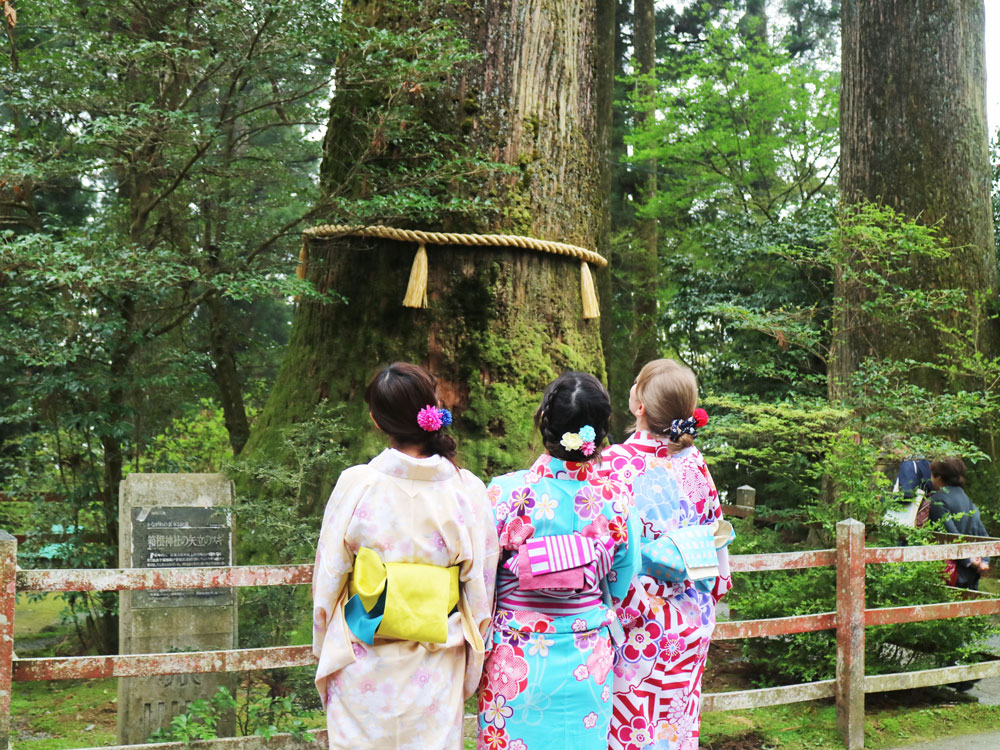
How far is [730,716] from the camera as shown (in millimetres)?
5562

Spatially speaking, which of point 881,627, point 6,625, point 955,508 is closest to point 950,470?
point 955,508

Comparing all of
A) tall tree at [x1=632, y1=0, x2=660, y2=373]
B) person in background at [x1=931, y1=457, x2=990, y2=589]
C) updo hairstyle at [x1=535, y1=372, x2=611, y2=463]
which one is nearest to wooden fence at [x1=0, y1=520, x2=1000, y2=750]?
person in background at [x1=931, y1=457, x2=990, y2=589]

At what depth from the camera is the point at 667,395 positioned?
334 cm

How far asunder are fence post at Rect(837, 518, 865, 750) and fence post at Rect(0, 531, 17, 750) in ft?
13.0

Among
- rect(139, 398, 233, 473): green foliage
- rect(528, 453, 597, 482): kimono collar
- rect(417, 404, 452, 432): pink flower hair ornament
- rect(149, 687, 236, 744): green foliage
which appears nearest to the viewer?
rect(417, 404, 452, 432): pink flower hair ornament

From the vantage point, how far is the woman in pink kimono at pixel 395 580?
273 cm

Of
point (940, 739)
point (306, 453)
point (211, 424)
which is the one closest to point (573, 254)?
point (306, 453)

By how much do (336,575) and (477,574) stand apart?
17.4 inches

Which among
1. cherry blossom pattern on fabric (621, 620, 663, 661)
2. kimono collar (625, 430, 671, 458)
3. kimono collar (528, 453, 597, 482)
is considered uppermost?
kimono collar (625, 430, 671, 458)

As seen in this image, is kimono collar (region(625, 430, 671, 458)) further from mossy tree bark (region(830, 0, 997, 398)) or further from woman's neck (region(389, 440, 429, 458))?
mossy tree bark (region(830, 0, 997, 398))

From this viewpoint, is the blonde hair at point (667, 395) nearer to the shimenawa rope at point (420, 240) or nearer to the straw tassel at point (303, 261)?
the shimenawa rope at point (420, 240)

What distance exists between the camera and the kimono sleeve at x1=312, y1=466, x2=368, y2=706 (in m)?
2.76

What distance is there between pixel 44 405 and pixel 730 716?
4.81 meters

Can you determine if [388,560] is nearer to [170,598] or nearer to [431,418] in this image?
[431,418]
